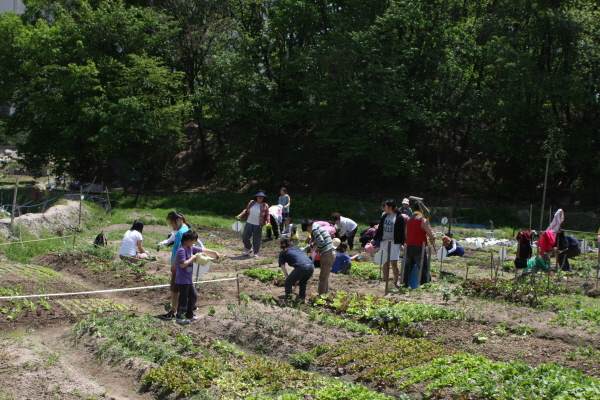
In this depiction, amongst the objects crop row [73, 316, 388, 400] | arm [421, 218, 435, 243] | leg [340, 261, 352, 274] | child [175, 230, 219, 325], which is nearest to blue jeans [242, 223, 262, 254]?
leg [340, 261, 352, 274]

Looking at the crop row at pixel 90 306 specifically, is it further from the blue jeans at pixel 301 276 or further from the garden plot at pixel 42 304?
the blue jeans at pixel 301 276

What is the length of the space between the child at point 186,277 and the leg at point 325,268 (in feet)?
7.96

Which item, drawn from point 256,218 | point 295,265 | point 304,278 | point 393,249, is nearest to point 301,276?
point 304,278

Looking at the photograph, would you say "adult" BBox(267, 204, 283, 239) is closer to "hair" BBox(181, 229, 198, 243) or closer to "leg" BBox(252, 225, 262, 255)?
"leg" BBox(252, 225, 262, 255)

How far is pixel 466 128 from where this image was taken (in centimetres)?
3388

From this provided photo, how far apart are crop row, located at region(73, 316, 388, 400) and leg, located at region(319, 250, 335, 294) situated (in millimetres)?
3022

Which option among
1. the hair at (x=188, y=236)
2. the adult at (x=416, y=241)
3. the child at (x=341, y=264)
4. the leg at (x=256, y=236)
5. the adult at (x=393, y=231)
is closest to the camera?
the hair at (x=188, y=236)

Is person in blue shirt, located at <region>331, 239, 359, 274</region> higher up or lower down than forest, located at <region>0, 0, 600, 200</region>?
lower down

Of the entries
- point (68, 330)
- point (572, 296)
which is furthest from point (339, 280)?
point (68, 330)

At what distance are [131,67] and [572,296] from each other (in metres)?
26.6

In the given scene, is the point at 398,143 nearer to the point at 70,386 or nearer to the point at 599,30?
the point at 599,30

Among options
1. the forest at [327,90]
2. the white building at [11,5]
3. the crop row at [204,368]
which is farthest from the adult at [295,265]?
the white building at [11,5]

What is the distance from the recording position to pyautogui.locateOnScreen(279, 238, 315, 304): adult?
9781 millimetres

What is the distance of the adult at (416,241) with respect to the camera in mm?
10945
